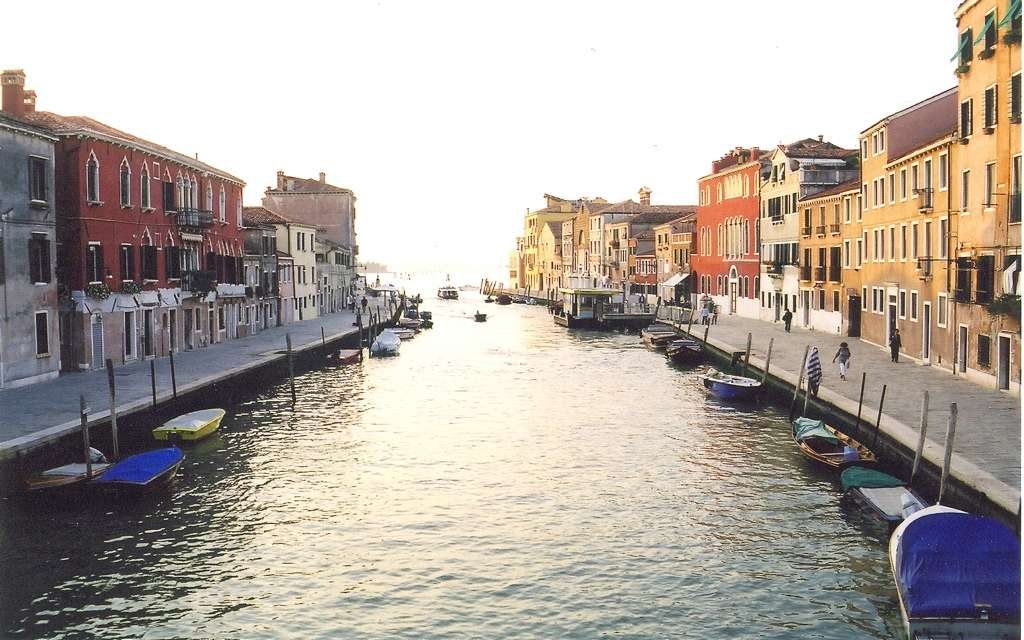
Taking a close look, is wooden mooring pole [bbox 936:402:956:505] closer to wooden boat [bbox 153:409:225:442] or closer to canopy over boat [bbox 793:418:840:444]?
canopy over boat [bbox 793:418:840:444]

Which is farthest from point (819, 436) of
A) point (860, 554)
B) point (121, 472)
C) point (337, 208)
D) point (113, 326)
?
point (337, 208)

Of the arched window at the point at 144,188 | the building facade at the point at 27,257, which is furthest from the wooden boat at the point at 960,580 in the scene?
the arched window at the point at 144,188

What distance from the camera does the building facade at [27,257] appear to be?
29.4m

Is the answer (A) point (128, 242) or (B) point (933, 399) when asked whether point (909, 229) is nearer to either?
(B) point (933, 399)

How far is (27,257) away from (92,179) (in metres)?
5.54

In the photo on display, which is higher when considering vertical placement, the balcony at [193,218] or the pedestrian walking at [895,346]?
the balcony at [193,218]

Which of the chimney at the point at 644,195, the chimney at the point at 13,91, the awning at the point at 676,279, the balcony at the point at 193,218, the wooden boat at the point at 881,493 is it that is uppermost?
the chimney at the point at 644,195

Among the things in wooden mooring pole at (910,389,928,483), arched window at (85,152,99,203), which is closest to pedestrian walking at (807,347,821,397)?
wooden mooring pole at (910,389,928,483)

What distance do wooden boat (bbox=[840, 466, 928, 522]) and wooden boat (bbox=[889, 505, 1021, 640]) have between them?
158 inches

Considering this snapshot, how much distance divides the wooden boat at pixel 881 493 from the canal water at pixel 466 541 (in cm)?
46

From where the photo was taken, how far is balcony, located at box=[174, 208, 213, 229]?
4247cm

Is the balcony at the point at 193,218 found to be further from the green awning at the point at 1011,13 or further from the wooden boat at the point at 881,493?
the green awning at the point at 1011,13

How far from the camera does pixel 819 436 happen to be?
77.6 ft

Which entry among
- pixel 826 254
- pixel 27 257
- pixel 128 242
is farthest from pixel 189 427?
pixel 826 254
